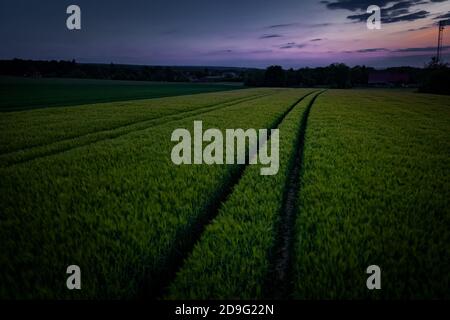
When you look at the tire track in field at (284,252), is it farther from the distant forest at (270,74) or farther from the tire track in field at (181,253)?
the distant forest at (270,74)

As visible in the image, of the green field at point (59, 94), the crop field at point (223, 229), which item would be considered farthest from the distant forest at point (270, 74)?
the crop field at point (223, 229)

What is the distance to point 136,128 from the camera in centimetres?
1390

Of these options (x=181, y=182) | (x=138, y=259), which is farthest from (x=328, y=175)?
(x=138, y=259)

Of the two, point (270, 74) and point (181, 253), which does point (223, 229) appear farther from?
point (270, 74)

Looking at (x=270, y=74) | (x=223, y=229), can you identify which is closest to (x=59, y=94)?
(x=223, y=229)

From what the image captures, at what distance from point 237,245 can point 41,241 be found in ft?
8.65

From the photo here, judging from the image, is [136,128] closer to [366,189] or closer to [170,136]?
[170,136]

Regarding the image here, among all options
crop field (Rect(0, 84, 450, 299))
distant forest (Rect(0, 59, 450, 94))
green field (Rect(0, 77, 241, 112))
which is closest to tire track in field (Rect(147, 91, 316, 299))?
crop field (Rect(0, 84, 450, 299))

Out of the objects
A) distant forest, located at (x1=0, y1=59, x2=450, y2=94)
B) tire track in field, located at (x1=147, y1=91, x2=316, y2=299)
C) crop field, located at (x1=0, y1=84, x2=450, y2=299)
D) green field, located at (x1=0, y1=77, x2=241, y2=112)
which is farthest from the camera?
distant forest, located at (x1=0, y1=59, x2=450, y2=94)

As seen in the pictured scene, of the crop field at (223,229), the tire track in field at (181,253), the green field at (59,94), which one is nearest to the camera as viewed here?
the crop field at (223,229)

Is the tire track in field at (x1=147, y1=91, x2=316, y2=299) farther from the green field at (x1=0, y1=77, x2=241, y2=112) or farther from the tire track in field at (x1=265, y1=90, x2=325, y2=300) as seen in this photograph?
the green field at (x1=0, y1=77, x2=241, y2=112)

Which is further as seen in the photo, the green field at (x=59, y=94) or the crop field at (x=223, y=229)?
the green field at (x=59, y=94)

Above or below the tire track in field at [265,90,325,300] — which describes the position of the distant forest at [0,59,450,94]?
above

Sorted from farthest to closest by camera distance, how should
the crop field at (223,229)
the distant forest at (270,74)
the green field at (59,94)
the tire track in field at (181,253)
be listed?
the distant forest at (270,74) → the green field at (59,94) → the tire track in field at (181,253) → the crop field at (223,229)
